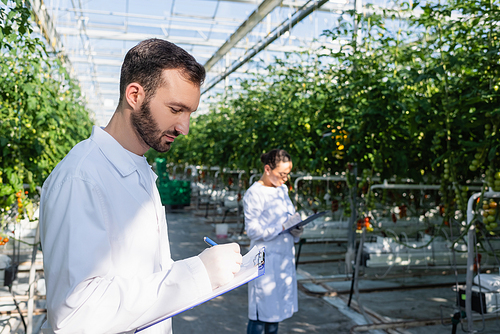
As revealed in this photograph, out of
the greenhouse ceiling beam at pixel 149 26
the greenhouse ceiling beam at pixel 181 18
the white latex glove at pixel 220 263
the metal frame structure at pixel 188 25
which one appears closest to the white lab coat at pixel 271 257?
the white latex glove at pixel 220 263

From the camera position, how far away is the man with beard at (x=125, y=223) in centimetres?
82

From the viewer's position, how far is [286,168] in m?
3.07

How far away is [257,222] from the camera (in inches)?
118

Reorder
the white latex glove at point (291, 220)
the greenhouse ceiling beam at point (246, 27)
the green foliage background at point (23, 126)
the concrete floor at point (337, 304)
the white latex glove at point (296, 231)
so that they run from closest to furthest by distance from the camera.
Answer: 1. the white latex glove at point (291, 220)
2. the white latex glove at point (296, 231)
3. the green foliage background at point (23, 126)
4. the concrete floor at point (337, 304)
5. the greenhouse ceiling beam at point (246, 27)

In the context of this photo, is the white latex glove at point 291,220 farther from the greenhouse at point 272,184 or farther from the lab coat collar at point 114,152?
the lab coat collar at point 114,152

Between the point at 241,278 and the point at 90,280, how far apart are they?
0.33 metres

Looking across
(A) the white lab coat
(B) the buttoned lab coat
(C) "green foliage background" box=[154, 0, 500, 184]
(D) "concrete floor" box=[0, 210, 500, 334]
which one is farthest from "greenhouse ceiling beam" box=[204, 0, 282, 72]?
(B) the buttoned lab coat

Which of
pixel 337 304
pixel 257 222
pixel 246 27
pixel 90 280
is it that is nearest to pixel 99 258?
pixel 90 280

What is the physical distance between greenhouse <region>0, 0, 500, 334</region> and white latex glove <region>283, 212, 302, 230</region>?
22mm

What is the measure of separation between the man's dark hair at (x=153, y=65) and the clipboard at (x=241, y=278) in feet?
1.52

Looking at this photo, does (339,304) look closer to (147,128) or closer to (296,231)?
(296,231)

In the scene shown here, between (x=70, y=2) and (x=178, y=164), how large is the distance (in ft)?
28.7

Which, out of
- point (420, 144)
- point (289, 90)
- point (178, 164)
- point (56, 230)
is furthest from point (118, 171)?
point (178, 164)

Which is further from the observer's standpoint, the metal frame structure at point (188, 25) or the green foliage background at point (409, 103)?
the metal frame structure at point (188, 25)
